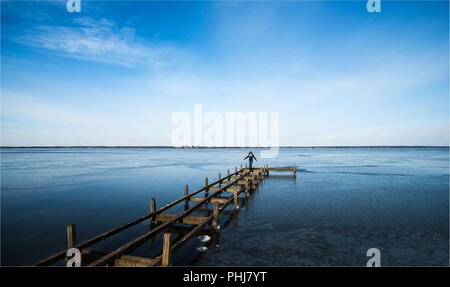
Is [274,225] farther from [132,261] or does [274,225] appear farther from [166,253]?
[132,261]

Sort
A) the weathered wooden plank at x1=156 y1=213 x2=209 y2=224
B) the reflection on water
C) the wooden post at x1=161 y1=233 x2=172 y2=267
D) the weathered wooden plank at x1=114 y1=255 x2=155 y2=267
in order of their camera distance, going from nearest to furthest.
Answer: the wooden post at x1=161 y1=233 x2=172 y2=267
the weathered wooden plank at x1=114 y1=255 x2=155 y2=267
the reflection on water
the weathered wooden plank at x1=156 y1=213 x2=209 y2=224

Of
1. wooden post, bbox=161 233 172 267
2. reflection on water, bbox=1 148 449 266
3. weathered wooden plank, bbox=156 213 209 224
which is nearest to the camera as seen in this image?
wooden post, bbox=161 233 172 267

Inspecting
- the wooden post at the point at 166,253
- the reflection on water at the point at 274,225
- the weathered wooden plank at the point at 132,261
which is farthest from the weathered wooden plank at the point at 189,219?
the wooden post at the point at 166,253

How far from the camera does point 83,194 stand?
2047 cm

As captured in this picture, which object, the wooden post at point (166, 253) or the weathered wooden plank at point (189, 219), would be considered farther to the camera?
the weathered wooden plank at point (189, 219)

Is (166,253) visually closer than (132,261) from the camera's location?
Yes

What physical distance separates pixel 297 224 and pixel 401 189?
17.9 m

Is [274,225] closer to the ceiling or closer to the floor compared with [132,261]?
closer to the floor

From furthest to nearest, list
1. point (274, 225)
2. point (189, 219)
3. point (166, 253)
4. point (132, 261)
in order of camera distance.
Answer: point (274, 225), point (189, 219), point (132, 261), point (166, 253)

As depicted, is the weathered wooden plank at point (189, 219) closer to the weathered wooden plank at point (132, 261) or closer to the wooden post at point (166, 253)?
the weathered wooden plank at point (132, 261)

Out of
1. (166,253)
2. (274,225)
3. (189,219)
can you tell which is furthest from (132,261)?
(274,225)

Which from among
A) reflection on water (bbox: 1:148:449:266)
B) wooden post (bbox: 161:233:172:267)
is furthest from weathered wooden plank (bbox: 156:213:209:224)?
wooden post (bbox: 161:233:172:267)

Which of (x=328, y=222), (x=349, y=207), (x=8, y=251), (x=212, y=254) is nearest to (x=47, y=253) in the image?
(x=8, y=251)

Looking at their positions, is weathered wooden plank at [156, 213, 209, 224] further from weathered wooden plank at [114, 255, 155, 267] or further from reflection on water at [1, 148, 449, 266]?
weathered wooden plank at [114, 255, 155, 267]
